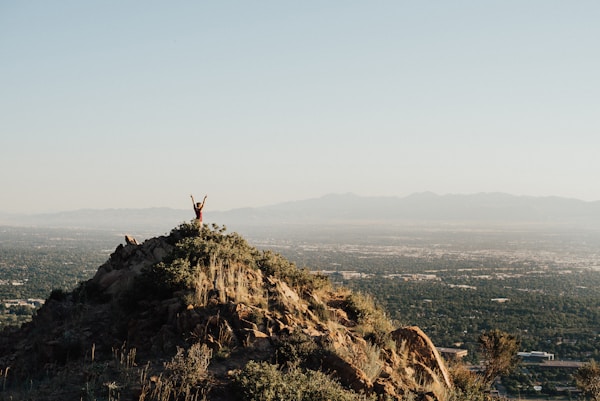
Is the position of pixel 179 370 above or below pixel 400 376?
above

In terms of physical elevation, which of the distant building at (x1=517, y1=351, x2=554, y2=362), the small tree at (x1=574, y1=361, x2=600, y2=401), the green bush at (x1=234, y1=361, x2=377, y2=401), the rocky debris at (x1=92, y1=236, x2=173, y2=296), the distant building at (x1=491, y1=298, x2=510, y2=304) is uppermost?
the rocky debris at (x1=92, y1=236, x2=173, y2=296)

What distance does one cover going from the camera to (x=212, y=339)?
9.46 metres

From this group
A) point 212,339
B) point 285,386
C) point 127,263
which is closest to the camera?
point 285,386

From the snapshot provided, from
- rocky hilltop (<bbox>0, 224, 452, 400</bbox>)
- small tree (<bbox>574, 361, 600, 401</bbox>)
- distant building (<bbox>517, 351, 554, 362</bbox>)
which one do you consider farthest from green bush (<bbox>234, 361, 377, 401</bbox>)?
distant building (<bbox>517, 351, 554, 362</bbox>)

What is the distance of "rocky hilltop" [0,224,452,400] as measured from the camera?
7.97m

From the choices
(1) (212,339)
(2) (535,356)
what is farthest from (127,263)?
(2) (535,356)

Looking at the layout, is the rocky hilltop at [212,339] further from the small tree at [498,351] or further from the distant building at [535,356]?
the distant building at [535,356]

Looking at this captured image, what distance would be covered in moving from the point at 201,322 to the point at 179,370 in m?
1.87

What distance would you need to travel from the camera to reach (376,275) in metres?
89.8

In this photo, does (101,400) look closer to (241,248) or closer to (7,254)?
(241,248)

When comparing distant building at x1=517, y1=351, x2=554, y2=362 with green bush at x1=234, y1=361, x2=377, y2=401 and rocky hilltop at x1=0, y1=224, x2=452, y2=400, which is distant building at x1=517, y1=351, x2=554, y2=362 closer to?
rocky hilltop at x1=0, y1=224, x2=452, y2=400

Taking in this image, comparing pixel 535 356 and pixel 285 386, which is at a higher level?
pixel 285 386

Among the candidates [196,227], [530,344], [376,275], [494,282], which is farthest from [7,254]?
[196,227]

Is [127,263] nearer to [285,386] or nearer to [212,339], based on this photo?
[212,339]
